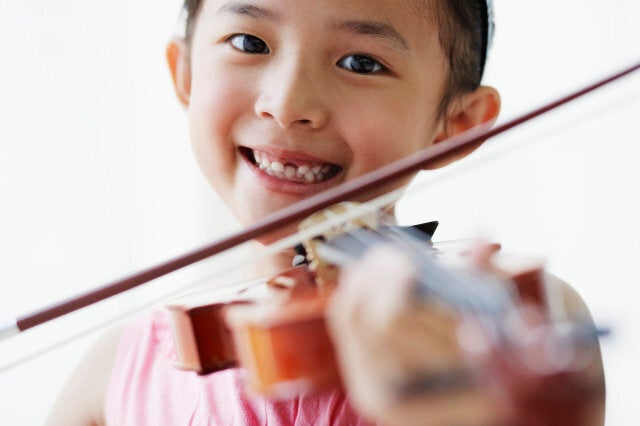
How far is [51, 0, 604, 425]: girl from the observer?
698 millimetres

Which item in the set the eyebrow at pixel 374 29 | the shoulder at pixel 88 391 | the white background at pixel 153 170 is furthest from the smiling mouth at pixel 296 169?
the white background at pixel 153 170

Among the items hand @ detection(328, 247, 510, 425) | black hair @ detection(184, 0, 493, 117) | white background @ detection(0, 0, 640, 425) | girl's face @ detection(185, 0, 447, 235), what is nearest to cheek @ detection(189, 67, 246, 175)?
girl's face @ detection(185, 0, 447, 235)

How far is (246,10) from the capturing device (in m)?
0.73

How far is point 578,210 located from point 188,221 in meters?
0.65

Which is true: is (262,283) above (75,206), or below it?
below

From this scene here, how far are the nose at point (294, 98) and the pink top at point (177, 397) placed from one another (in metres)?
0.23

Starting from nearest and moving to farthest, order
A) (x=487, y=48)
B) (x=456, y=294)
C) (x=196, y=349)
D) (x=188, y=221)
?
(x=456, y=294) → (x=196, y=349) → (x=487, y=48) → (x=188, y=221)

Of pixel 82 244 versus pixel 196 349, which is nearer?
pixel 196 349

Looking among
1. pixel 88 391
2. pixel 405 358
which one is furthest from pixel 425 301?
pixel 88 391

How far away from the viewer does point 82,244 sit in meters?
1.33

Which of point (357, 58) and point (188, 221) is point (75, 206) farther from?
point (357, 58)

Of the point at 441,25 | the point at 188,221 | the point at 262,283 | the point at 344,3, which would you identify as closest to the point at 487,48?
the point at 441,25

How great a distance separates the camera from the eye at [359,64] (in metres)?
0.73

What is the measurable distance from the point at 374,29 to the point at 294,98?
10cm
